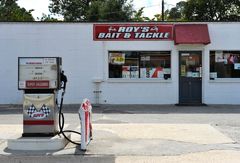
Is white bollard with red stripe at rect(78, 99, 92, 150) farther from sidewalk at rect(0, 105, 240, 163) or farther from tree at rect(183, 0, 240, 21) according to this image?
tree at rect(183, 0, 240, 21)

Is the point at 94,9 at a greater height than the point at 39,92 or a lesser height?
greater

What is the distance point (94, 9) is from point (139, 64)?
44.3m

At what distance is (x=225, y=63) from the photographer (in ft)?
68.2

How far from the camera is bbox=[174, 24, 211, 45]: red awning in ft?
65.4

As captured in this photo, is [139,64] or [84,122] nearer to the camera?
[84,122]

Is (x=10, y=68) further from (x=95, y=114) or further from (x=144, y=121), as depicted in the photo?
(x=144, y=121)

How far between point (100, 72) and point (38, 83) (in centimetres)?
1030

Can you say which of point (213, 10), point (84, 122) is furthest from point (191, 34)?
point (213, 10)

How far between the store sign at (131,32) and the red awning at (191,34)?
46cm

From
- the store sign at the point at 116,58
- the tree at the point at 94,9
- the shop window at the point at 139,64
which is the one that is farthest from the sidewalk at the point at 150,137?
the tree at the point at 94,9

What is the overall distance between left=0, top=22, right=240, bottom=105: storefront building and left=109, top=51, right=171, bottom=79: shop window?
0.10 m

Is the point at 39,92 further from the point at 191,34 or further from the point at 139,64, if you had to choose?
the point at 191,34

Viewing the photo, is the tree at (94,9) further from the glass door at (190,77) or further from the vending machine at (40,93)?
the vending machine at (40,93)

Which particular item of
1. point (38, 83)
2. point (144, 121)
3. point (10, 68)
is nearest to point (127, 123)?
point (144, 121)
